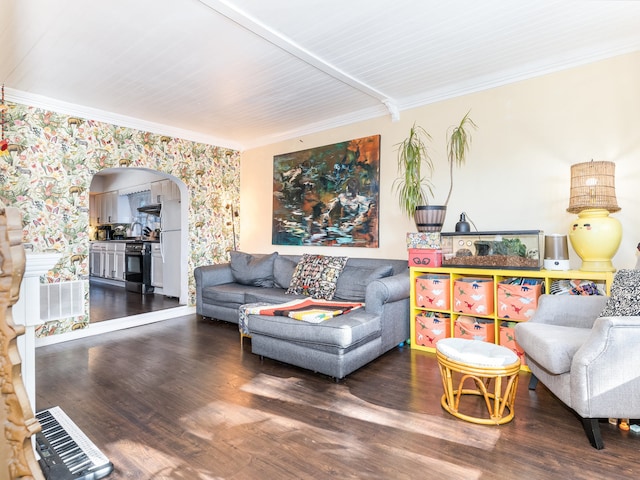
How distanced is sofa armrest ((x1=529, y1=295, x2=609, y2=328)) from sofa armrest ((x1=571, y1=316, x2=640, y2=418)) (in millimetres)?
590

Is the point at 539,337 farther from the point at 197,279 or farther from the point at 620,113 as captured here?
the point at 197,279

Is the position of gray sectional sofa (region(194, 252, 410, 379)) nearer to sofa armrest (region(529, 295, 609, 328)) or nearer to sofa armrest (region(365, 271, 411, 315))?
sofa armrest (region(365, 271, 411, 315))

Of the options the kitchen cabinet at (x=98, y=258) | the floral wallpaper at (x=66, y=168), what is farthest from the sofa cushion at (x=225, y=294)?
the kitchen cabinet at (x=98, y=258)

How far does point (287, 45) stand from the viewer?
2.75 metres

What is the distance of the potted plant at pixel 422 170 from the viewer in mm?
3482

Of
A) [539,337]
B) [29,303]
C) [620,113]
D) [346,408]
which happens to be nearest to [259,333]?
[346,408]

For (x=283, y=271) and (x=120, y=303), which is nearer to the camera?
(x=283, y=271)

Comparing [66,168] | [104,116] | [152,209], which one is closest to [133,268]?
[152,209]

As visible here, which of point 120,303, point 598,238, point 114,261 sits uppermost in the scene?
point 598,238

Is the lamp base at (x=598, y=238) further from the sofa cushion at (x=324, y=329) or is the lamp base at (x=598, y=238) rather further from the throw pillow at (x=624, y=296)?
the sofa cushion at (x=324, y=329)

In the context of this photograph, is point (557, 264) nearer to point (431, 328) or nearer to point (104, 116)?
point (431, 328)

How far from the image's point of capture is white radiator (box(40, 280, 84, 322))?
12.4 ft

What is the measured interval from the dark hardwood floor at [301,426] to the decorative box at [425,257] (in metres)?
0.86

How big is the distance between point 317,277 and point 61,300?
2.81 metres
